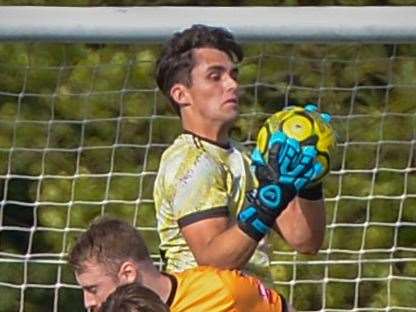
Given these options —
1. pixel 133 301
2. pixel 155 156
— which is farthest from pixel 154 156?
pixel 133 301

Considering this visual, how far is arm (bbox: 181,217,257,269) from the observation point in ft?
14.6

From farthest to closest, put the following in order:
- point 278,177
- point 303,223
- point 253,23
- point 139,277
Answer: point 253,23 < point 303,223 < point 278,177 < point 139,277

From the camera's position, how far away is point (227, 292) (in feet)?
14.6

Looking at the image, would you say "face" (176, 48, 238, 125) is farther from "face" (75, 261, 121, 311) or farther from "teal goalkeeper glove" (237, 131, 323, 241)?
"face" (75, 261, 121, 311)

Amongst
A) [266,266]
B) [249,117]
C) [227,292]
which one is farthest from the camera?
[249,117]

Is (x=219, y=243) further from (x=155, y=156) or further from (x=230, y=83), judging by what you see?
(x=155, y=156)

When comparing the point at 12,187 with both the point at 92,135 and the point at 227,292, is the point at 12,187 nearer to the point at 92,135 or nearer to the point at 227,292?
the point at 92,135

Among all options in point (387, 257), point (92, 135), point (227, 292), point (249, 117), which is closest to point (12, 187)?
point (92, 135)

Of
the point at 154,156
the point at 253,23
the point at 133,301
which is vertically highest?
the point at 253,23

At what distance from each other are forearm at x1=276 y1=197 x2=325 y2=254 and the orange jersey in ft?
1.04

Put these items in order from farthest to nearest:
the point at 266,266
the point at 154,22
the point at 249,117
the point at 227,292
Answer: the point at 249,117 → the point at 154,22 → the point at 266,266 → the point at 227,292

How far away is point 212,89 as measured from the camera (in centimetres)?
470

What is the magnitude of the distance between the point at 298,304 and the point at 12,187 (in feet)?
3.08

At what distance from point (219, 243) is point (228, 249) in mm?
27
